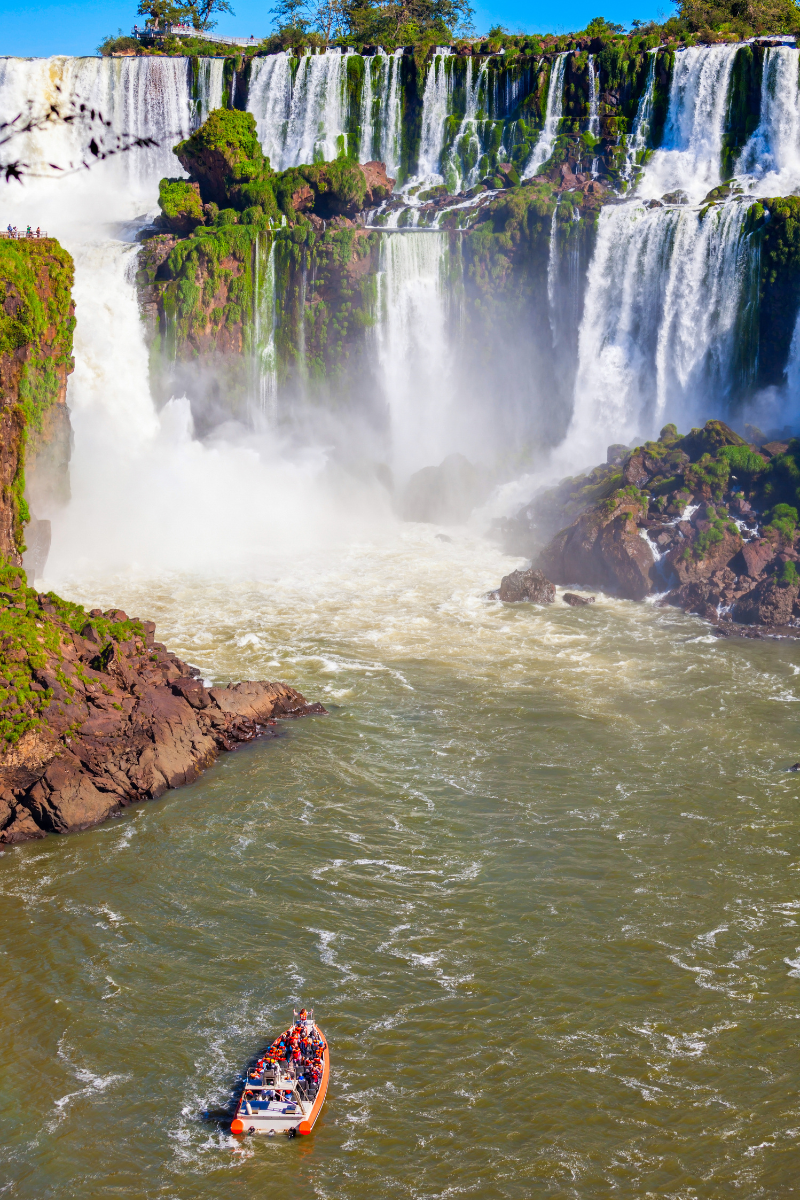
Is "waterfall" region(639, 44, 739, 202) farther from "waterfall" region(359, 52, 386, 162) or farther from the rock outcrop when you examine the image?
the rock outcrop

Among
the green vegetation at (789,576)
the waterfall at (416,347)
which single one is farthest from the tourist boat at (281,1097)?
the waterfall at (416,347)

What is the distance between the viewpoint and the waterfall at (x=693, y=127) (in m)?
50.3

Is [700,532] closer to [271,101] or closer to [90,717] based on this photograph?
[90,717]

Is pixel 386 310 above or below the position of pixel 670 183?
below

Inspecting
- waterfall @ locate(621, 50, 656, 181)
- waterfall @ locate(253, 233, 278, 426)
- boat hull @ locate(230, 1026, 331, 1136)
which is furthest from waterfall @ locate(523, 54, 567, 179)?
boat hull @ locate(230, 1026, 331, 1136)

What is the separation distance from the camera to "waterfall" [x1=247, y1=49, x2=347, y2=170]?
57.5m

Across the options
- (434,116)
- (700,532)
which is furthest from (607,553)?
(434,116)

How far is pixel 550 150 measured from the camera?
55031 millimetres

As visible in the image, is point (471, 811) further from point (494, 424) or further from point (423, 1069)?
point (494, 424)

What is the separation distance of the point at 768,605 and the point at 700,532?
3934mm

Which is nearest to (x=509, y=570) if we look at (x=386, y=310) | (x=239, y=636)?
(x=239, y=636)

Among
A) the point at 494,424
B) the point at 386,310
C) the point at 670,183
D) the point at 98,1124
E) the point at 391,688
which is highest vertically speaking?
the point at 670,183

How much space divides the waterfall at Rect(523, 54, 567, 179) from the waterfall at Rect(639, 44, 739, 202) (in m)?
6.10

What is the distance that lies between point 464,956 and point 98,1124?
5.90 meters
